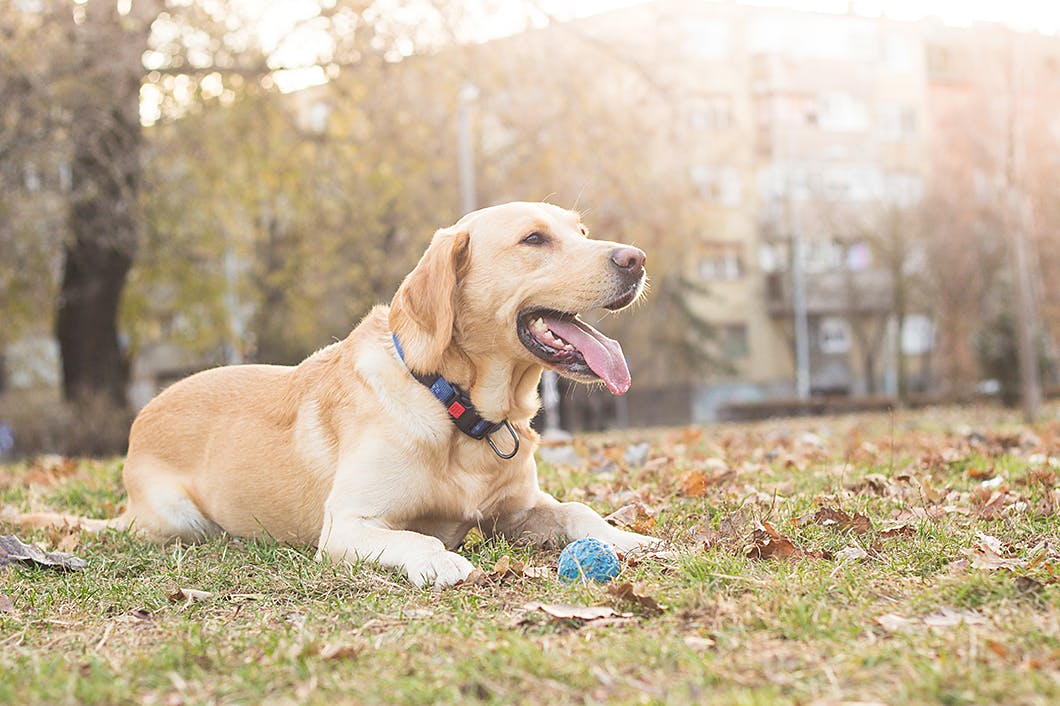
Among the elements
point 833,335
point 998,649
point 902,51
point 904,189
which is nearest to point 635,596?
point 998,649

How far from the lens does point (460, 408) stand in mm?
4406

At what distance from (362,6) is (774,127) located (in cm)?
3222

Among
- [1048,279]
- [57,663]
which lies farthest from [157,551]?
[1048,279]

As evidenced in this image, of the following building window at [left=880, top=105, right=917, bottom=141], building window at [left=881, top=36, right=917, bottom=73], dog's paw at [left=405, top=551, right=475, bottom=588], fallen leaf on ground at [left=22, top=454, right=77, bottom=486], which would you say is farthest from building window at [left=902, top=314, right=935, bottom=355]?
dog's paw at [left=405, top=551, right=475, bottom=588]

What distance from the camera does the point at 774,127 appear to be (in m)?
44.1

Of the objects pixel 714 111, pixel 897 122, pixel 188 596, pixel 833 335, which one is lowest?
pixel 833 335

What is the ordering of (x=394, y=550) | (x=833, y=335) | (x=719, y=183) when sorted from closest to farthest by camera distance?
(x=394, y=550) < (x=719, y=183) < (x=833, y=335)

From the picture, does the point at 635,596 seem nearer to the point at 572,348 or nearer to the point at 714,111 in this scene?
the point at 572,348

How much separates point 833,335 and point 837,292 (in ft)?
12.6

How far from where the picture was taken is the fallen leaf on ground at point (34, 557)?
14.9ft

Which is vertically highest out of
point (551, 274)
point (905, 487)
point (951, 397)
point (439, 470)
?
point (551, 274)

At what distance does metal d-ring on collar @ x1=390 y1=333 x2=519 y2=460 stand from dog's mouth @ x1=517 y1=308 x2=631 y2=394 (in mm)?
349

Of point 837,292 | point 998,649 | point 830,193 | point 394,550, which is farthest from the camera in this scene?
point 837,292

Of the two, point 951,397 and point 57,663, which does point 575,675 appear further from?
point 951,397
